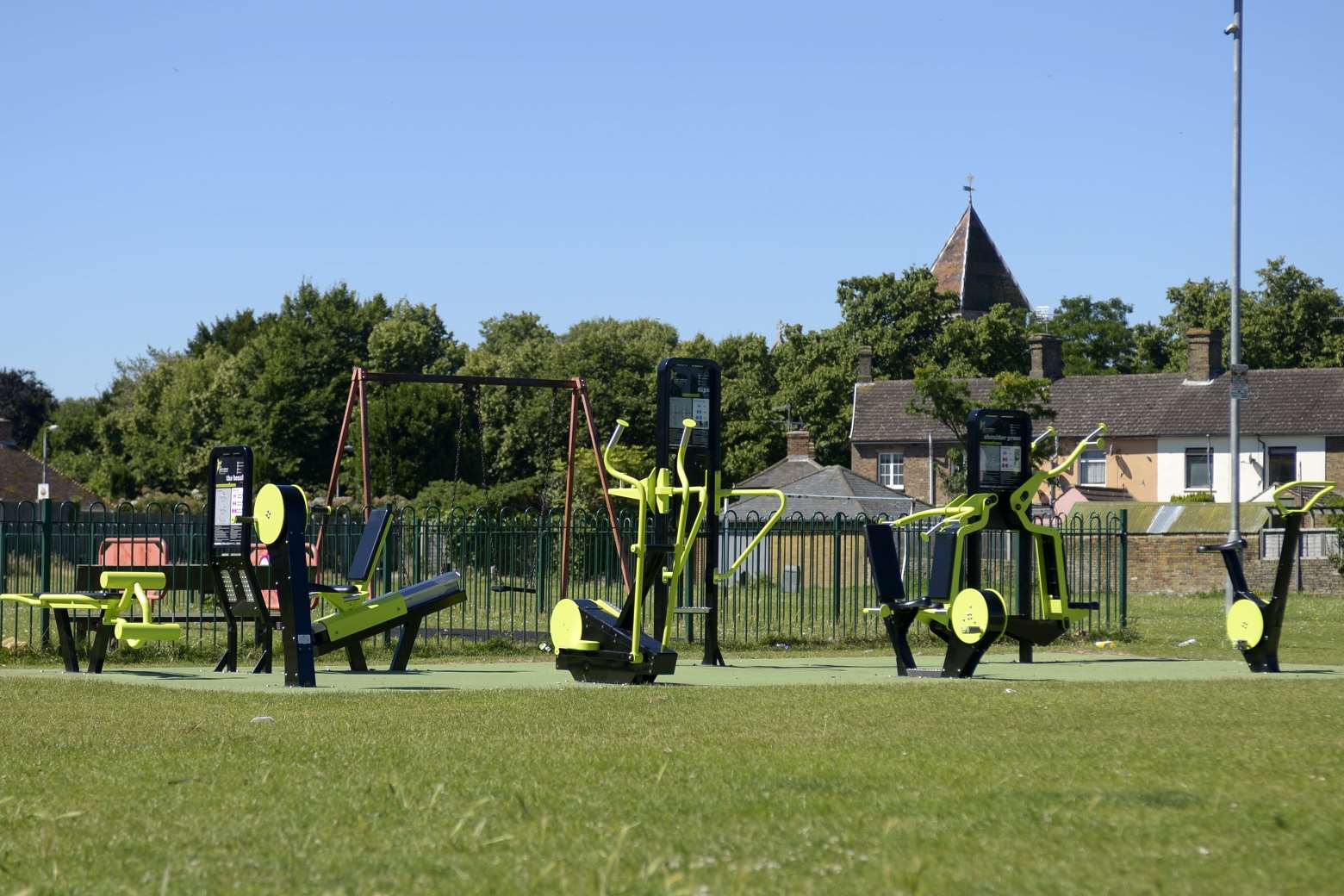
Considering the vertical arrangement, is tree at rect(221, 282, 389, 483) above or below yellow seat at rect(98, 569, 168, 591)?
above

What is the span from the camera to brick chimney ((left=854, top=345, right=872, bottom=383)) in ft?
245

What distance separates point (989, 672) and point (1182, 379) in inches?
2170

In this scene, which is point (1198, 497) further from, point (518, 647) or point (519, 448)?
point (518, 647)

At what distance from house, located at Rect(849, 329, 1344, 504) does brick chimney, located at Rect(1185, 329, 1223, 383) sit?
0.12ft

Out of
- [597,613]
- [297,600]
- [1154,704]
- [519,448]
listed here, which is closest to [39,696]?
[297,600]

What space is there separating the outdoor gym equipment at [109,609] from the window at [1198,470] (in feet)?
182

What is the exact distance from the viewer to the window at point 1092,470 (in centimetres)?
6819

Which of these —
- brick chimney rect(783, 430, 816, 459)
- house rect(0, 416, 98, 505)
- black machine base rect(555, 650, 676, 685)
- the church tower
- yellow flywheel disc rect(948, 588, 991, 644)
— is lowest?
black machine base rect(555, 650, 676, 685)

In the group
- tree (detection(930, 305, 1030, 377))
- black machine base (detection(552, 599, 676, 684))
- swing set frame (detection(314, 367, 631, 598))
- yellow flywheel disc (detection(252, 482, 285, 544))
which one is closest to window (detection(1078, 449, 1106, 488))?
tree (detection(930, 305, 1030, 377))

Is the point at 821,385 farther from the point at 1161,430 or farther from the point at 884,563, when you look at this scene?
the point at 884,563

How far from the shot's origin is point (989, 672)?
15.8m

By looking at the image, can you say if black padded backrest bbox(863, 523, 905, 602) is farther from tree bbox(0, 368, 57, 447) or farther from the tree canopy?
tree bbox(0, 368, 57, 447)

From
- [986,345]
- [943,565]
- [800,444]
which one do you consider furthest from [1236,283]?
[986,345]

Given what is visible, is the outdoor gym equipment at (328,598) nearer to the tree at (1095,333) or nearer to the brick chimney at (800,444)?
the brick chimney at (800,444)
